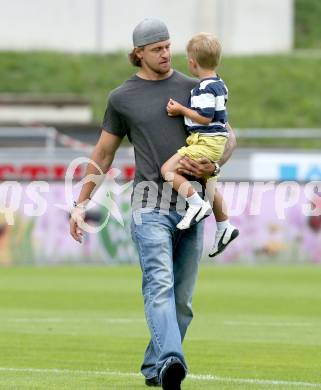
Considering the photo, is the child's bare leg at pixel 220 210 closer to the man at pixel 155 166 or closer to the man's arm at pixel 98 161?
the man at pixel 155 166

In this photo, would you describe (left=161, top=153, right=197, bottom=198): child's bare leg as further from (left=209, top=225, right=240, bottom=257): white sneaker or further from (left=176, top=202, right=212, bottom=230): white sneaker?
(left=209, top=225, right=240, bottom=257): white sneaker

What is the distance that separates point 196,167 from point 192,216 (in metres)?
0.35

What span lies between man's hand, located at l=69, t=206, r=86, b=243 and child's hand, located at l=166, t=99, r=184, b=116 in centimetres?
97

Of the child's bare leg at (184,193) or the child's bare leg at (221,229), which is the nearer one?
the child's bare leg at (184,193)

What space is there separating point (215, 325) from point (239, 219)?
44.0 ft

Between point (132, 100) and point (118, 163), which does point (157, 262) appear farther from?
point (118, 163)

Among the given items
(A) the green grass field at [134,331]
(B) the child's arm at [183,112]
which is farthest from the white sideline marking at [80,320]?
(B) the child's arm at [183,112]

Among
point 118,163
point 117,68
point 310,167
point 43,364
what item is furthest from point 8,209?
point 117,68

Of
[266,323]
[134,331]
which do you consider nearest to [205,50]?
[134,331]

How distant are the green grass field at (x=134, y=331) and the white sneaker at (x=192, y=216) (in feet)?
4.08

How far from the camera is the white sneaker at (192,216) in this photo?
10547mm

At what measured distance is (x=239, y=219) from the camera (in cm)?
3062

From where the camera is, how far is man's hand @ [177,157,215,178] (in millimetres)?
10586

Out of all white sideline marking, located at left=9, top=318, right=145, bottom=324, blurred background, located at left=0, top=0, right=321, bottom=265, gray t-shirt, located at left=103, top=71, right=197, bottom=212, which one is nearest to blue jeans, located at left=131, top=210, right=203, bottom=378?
gray t-shirt, located at left=103, top=71, right=197, bottom=212
